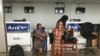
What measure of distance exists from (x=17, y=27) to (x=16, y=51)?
33.1 inches

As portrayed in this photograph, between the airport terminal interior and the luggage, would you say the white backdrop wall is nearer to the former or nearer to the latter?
the airport terminal interior

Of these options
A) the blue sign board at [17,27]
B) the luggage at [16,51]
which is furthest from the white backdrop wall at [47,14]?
the luggage at [16,51]

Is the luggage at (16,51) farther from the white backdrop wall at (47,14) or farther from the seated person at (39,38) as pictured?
the white backdrop wall at (47,14)

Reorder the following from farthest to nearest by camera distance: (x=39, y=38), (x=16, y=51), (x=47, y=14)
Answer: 1. (x=47, y=14)
2. (x=39, y=38)
3. (x=16, y=51)

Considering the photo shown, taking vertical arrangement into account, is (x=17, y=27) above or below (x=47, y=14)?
below

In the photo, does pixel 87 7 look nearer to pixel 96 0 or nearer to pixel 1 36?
pixel 96 0

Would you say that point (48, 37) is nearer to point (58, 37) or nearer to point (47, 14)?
point (58, 37)

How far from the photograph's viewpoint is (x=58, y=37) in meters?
6.57

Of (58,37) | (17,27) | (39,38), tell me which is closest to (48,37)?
(39,38)

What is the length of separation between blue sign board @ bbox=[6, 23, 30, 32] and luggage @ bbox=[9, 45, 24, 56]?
0.54 meters

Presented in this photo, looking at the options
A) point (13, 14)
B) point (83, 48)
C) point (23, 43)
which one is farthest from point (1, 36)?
point (83, 48)

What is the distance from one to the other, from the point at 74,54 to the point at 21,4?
3.26 metres

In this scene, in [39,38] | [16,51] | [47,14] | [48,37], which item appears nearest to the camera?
[16,51]

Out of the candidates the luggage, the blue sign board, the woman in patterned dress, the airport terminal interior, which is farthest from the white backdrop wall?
the woman in patterned dress
